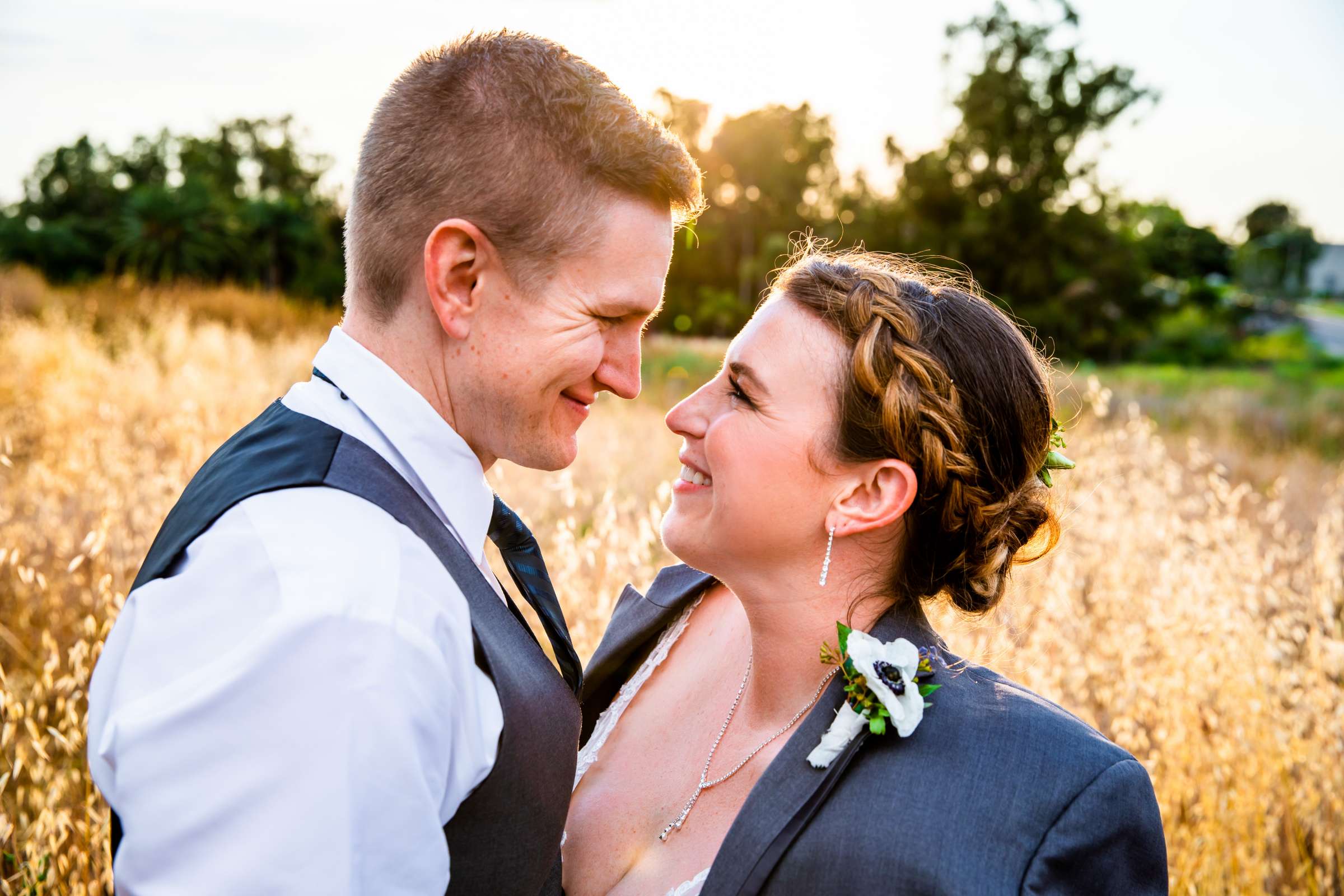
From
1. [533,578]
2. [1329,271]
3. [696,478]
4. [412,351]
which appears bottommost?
[1329,271]

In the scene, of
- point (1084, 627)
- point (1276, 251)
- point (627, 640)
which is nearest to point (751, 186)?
point (1276, 251)

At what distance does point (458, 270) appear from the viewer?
1.74 m

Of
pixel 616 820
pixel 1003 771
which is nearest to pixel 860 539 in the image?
pixel 1003 771

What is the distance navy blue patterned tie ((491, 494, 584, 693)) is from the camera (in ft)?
6.52

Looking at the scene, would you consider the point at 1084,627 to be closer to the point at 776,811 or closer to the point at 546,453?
→ the point at 776,811

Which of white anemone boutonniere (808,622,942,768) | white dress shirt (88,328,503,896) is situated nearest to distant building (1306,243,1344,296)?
white anemone boutonniere (808,622,942,768)

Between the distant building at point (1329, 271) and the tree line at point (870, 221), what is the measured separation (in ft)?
53.5

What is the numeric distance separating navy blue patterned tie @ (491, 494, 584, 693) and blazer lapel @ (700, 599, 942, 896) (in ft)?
1.56

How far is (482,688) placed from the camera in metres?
1.42

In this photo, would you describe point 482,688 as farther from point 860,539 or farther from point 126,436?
point 126,436

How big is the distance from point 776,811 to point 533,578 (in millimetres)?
771

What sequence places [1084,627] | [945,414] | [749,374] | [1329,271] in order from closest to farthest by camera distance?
[945,414]
[749,374]
[1084,627]
[1329,271]

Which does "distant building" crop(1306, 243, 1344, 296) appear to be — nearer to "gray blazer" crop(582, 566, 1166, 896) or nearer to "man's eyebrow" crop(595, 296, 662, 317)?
"gray blazer" crop(582, 566, 1166, 896)

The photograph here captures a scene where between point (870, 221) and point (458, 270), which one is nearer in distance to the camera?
point (458, 270)
